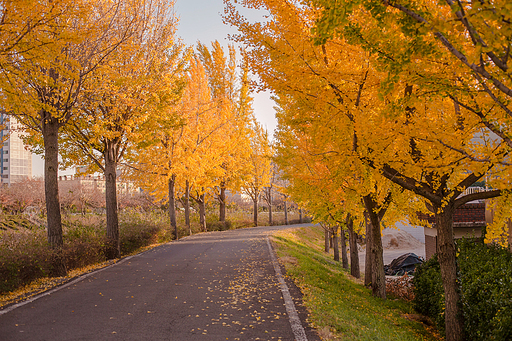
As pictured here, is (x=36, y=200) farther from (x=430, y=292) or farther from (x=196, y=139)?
(x=430, y=292)

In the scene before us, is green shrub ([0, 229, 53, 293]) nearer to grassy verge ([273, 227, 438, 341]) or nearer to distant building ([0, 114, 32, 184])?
grassy verge ([273, 227, 438, 341])

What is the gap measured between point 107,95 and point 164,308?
24.4 ft

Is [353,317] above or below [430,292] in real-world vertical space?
above

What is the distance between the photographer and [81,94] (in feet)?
30.1

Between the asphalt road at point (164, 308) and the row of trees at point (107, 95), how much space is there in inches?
89.0

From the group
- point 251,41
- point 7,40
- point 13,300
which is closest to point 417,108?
point 251,41

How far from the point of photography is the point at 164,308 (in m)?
5.63

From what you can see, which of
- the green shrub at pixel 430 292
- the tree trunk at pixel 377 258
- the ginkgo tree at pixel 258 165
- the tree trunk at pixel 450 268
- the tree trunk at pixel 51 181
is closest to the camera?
the tree trunk at pixel 450 268

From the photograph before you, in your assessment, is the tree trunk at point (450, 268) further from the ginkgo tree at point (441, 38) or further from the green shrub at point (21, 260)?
the green shrub at point (21, 260)

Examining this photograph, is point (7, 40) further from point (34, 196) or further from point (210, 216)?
point (210, 216)

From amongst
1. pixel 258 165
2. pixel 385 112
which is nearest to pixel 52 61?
pixel 385 112

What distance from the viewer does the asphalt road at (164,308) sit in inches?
177

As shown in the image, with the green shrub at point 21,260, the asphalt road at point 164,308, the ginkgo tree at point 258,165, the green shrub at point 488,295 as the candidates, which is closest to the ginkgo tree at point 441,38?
the green shrub at point 488,295

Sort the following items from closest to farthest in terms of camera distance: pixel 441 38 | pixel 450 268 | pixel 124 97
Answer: pixel 441 38
pixel 450 268
pixel 124 97
